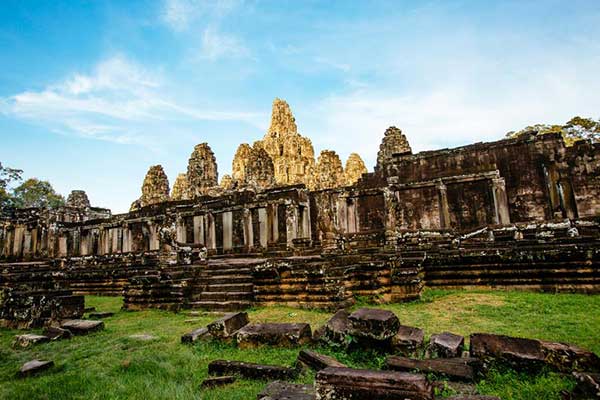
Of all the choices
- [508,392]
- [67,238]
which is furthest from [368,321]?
[67,238]

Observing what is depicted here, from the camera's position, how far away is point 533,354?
370 centimetres

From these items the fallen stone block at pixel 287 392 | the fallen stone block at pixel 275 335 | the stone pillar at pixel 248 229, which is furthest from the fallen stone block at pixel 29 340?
the stone pillar at pixel 248 229

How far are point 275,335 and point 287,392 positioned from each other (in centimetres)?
195

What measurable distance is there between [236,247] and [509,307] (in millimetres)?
16194

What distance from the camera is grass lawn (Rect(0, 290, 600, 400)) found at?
3789mm

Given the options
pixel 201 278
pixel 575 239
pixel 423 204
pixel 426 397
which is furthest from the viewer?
pixel 423 204

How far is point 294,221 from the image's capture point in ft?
58.8

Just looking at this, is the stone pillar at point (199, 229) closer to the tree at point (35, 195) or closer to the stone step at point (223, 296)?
the stone step at point (223, 296)

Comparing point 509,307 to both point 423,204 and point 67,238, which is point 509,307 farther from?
point 67,238

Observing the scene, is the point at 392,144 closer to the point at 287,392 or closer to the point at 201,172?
the point at 201,172

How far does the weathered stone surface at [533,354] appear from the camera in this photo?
357cm

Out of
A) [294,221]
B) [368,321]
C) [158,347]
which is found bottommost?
[158,347]

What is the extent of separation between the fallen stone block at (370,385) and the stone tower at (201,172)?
26948 mm

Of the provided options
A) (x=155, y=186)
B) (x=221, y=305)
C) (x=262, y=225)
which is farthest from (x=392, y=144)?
(x=155, y=186)
